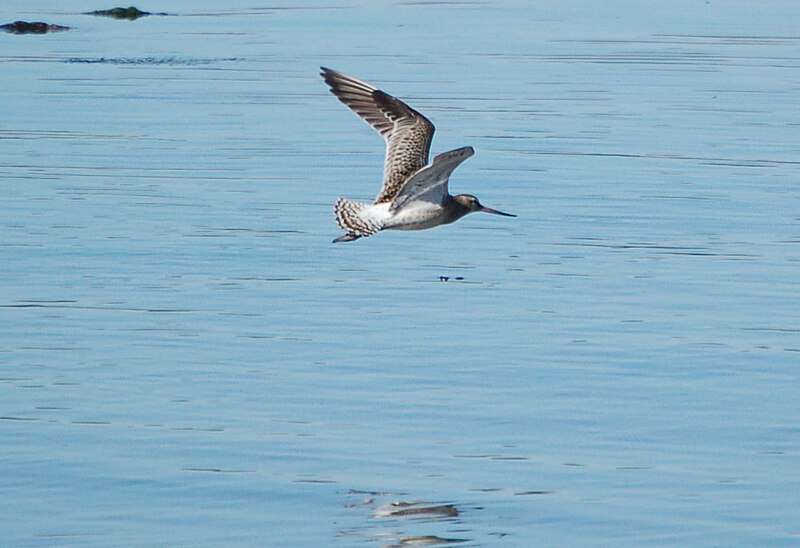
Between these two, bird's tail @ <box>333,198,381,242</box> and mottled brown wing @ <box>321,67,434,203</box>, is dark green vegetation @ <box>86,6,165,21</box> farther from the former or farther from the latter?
bird's tail @ <box>333,198,381,242</box>

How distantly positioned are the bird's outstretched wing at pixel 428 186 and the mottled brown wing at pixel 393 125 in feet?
1.08

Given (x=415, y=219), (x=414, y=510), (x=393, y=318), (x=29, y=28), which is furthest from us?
(x=29, y=28)

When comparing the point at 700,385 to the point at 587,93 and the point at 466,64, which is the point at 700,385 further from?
the point at 466,64

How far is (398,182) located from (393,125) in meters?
0.42

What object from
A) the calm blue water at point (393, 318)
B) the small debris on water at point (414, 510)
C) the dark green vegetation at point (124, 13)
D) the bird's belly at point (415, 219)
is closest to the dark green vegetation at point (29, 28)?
the dark green vegetation at point (124, 13)

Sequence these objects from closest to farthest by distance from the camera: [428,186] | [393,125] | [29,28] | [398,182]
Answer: [428,186] → [398,182] → [393,125] → [29,28]

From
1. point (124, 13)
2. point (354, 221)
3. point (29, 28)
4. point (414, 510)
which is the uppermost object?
point (124, 13)

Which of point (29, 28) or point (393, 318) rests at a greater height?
point (29, 28)

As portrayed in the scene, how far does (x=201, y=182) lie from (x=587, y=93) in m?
6.65

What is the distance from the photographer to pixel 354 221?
1015 cm

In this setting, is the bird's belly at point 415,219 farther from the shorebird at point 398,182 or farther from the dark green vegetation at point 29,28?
the dark green vegetation at point 29,28

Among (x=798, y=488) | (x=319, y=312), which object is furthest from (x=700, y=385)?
(x=319, y=312)

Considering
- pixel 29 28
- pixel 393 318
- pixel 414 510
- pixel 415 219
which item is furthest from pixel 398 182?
pixel 29 28

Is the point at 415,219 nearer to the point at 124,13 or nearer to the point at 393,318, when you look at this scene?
the point at 393,318
